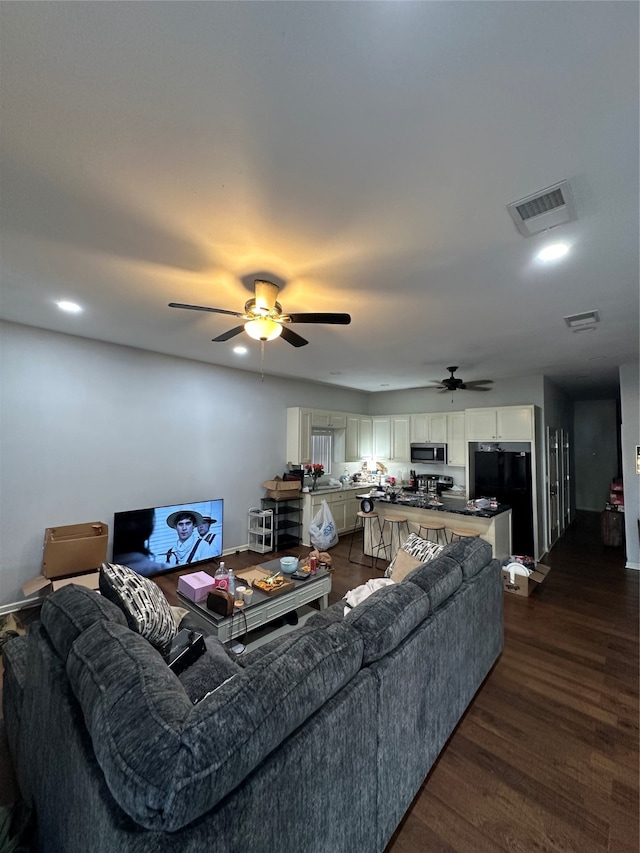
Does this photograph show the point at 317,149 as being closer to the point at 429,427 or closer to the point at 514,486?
the point at 514,486

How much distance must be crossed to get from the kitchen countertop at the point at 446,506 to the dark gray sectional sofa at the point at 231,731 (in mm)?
2424

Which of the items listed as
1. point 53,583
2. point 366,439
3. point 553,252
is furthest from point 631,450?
point 53,583

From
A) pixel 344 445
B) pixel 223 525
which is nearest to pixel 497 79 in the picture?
pixel 223 525

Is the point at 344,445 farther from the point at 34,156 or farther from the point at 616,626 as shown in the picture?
the point at 34,156

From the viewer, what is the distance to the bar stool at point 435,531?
4328 mm

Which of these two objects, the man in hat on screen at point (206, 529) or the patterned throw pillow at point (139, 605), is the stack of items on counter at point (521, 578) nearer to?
the patterned throw pillow at point (139, 605)

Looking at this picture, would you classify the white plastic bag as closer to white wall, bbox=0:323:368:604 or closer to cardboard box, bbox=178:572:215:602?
white wall, bbox=0:323:368:604

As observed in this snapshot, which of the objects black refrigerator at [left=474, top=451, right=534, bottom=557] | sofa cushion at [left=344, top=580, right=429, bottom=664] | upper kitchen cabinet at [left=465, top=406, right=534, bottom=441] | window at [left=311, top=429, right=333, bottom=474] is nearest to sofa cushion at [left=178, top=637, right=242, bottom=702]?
sofa cushion at [left=344, top=580, right=429, bottom=664]

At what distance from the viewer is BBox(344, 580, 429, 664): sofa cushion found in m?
1.41

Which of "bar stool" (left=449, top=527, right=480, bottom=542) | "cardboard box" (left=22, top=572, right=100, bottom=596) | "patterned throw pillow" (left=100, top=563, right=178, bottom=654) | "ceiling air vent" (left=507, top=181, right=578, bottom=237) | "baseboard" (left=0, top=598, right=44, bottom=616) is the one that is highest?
"ceiling air vent" (left=507, top=181, right=578, bottom=237)

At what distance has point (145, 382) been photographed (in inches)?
170

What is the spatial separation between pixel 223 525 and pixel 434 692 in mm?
3905

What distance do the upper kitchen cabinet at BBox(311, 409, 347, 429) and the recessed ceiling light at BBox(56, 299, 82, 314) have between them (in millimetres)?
3769

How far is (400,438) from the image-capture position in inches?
271
